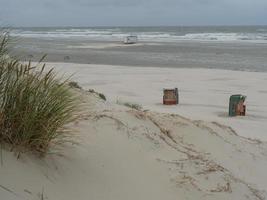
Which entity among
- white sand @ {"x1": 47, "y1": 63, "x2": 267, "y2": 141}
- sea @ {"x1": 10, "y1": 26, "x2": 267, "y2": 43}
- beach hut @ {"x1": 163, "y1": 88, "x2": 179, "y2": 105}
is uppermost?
beach hut @ {"x1": 163, "y1": 88, "x2": 179, "y2": 105}

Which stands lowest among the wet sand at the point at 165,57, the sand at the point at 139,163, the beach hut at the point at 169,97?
the wet sand at the point at 165,57

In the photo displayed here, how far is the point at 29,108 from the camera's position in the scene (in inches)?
159

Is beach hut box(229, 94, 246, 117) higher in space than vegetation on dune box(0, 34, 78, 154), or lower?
lower

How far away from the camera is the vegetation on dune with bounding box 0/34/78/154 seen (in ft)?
13.0

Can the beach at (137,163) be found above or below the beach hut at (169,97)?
above

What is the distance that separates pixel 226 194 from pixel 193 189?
1.15ft

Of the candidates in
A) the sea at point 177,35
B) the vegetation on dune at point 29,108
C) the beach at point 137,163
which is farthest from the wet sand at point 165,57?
the vegetation on dune at point 29,108

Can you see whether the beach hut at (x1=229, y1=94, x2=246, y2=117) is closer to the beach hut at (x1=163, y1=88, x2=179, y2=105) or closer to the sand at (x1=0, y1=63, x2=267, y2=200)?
the beach hut at (x1=163, y1=88, x2=179, y2=105)

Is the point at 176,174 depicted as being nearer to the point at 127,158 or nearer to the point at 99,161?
the point at 127,158

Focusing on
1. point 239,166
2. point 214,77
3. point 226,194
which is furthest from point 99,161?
point 214,77

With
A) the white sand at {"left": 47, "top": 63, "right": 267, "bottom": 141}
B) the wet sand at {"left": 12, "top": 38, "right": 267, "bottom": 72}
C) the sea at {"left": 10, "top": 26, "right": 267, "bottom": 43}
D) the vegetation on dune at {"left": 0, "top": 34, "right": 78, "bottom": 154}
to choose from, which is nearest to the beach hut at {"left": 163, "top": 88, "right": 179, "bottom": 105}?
the white sand at {"left": 47, "top": 63, "right": 267, "bottom": 141}

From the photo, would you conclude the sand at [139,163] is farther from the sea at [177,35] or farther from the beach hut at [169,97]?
the sea at [177,35]

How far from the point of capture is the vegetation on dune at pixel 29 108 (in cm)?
397

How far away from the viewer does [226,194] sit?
16.5 ft
